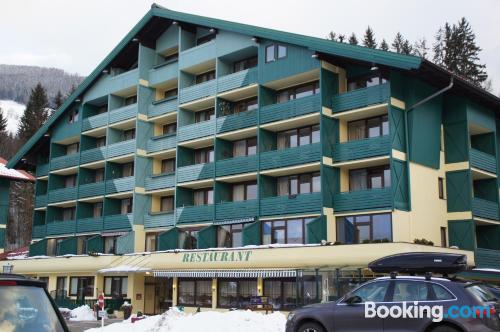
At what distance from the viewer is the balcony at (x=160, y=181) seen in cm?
4375

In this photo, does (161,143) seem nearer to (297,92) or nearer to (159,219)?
(159,219)

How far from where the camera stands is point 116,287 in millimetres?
44312

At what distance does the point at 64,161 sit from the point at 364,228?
2925 cm

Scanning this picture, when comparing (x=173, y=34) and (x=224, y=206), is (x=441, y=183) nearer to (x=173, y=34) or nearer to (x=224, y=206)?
(x=224, y=206)

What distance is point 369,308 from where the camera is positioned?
13.3 meters

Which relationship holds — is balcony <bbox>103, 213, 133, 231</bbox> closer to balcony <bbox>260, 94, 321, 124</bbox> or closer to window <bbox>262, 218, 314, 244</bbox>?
window <bbox>262, 218, 314, 244</bbox>

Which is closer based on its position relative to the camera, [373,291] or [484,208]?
[373,291]

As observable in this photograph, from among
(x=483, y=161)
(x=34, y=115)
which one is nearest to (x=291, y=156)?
(x=483, y=161)

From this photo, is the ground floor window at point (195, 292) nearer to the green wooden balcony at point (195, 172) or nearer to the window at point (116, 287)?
the window at point (116, 287)

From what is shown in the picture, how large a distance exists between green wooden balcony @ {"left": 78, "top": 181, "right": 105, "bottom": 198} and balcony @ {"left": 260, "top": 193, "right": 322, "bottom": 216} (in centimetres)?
1656

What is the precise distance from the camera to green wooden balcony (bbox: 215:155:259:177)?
3800 cm

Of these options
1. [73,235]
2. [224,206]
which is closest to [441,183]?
[224,206]

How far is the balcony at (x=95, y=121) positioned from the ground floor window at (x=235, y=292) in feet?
61.1

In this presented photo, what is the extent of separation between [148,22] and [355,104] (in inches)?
764
